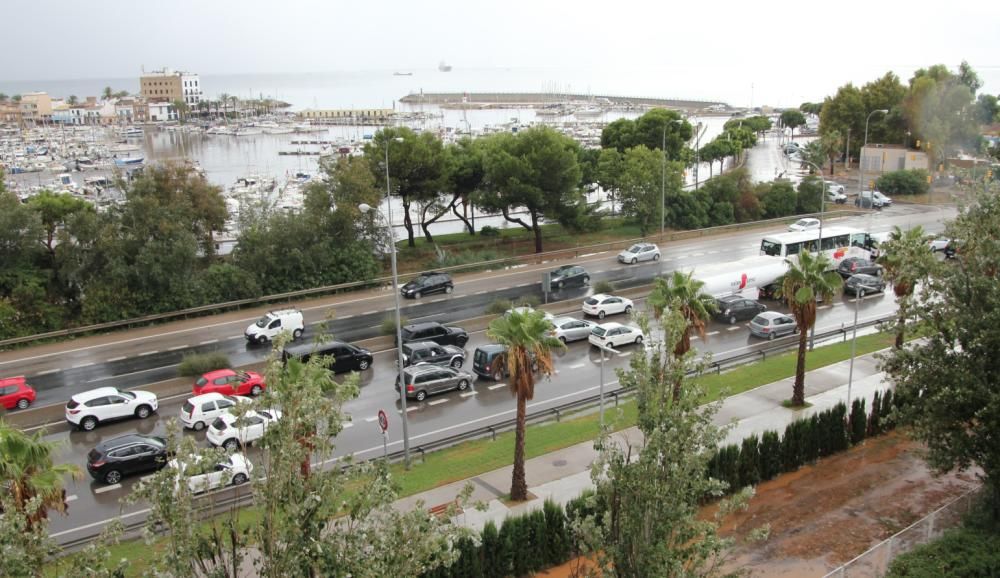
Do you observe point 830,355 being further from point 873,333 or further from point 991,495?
point 991,495

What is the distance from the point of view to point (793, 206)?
6450 cm

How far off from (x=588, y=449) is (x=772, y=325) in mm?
14274

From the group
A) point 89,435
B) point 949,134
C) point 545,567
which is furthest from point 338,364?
point 949,134

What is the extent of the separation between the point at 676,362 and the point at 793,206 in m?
57.7

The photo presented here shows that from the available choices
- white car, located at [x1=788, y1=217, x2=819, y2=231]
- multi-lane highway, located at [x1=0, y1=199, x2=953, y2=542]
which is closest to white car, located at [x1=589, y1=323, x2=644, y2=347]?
multi-lane highway, located at [x1=0, y1=199, x2=953, y2=542]

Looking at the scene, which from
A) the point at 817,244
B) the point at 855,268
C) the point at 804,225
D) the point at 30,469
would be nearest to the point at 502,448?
the point at 30,469

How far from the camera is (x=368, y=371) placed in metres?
31.2

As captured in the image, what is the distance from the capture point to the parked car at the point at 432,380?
28.0 meters

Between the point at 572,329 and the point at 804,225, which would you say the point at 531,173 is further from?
the point at 804,225

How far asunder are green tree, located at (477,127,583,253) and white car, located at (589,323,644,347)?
60.8 ft

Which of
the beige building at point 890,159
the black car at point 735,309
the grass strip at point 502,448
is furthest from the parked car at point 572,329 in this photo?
the beige building at point 890,159

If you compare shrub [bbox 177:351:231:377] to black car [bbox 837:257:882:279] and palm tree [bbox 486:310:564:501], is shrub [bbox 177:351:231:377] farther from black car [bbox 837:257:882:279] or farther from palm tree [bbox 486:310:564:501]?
black car [bbox 837:257:882:279]

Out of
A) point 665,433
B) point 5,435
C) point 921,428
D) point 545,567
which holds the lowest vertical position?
point 545,567

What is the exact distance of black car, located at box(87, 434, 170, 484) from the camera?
21828 millimetres
